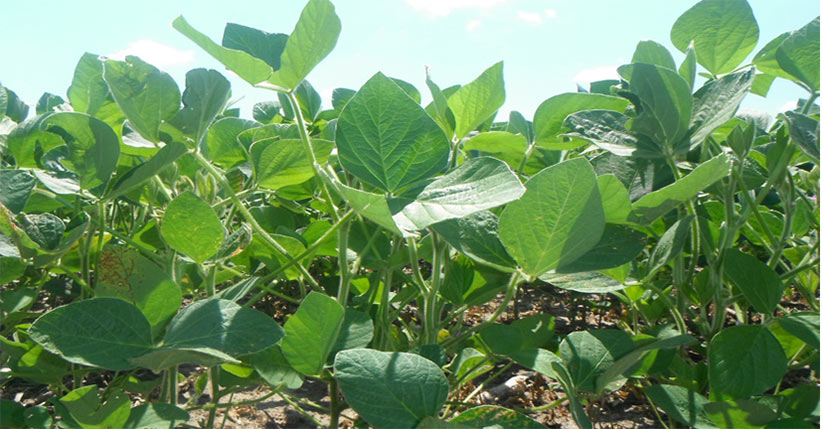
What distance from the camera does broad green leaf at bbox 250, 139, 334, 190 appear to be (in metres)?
0.54

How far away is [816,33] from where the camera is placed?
559 mm

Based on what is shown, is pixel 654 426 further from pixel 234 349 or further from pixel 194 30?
pixel 194 30

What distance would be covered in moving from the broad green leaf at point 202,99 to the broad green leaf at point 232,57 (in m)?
0.06

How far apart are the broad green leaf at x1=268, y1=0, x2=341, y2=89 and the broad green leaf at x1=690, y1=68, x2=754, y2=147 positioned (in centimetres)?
32

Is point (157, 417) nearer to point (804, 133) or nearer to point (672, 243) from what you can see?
point (672, 243)

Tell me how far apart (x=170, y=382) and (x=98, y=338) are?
13cm

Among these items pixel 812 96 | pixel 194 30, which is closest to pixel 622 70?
pixel 812 96

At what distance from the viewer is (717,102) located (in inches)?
20.3

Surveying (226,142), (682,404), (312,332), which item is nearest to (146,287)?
(312,332)

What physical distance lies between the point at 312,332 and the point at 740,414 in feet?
1.20

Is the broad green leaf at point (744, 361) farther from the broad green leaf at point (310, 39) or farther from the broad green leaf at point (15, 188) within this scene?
the broad green leaf at point (15, 188)

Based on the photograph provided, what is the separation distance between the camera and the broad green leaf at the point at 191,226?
48 centimetres

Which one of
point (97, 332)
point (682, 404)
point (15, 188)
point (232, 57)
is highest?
point (232, 57)

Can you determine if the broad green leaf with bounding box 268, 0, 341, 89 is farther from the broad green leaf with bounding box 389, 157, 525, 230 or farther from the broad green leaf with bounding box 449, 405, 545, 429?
the broad green leaf with bounding box 449, 405, 545, 429
